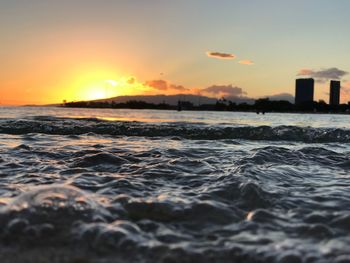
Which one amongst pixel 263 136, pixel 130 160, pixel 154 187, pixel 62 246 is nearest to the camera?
pixel 62 246

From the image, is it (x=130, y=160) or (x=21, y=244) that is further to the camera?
(x=130, y=160)

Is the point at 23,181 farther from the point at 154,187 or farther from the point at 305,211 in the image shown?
the point at 305,211

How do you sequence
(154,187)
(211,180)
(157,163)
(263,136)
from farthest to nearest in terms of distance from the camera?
(263,136) → (157,163) → (211,180) → (154,187)

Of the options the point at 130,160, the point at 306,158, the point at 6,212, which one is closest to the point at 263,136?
the point at 306,158

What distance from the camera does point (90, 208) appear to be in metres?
3.50

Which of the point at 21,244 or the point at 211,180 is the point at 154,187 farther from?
the point at 21,244

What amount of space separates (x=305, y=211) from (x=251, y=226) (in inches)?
27.9

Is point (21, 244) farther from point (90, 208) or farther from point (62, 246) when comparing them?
point (90, 208)

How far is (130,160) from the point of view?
6.88 metres

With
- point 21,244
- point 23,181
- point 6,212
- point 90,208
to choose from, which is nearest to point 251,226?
point 90,208

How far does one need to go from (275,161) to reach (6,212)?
4880 millimetres

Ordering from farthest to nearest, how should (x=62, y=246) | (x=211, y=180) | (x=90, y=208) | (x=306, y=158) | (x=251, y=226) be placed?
(x=306, y=158) → (x=211, y=180) → (x=90, y=208) → (x=251, y=226) → (x=62, y=246)

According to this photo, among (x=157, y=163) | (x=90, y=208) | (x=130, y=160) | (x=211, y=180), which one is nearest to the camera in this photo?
(x=90, y=208)

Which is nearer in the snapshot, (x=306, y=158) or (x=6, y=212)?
(x=6, y=212)
